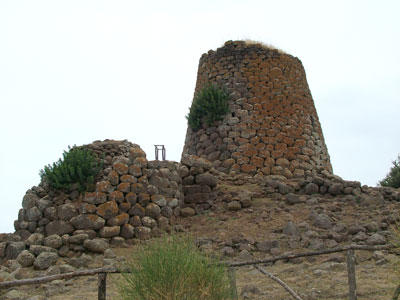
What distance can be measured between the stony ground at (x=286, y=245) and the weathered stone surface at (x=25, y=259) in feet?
0.76

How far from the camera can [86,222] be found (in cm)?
745

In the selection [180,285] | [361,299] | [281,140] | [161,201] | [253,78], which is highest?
[253,78]

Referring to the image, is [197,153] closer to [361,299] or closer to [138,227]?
[138,227]

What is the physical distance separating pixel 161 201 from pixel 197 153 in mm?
3785

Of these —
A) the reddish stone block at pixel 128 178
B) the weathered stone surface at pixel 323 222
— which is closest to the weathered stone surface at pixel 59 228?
the reddish stone block at pixel 128 178

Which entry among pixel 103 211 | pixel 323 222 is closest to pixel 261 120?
pixel 323 222

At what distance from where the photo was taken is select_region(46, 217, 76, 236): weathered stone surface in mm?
→ 7434

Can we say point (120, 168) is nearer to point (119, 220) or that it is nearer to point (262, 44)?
point (119, 220)

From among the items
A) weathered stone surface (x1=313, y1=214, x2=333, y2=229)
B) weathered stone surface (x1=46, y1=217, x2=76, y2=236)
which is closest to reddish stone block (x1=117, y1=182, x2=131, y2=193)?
weathered stone surface (x1=46, y1=217, x2=76, y2=236)

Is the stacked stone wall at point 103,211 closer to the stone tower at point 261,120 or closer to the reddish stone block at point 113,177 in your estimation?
the reddish stone block at point 113,177

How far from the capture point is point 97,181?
8.02m

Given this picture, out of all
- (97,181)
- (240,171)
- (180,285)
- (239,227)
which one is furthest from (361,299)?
(240,171)

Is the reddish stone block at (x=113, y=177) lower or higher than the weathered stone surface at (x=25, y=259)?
higher

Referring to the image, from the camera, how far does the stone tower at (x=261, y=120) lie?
1121 cm
